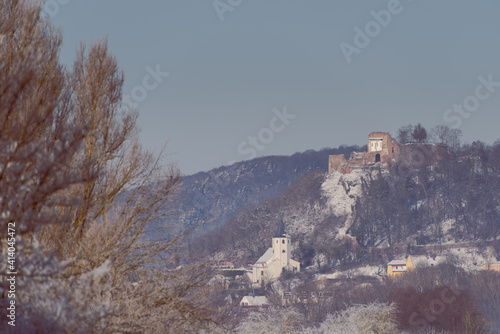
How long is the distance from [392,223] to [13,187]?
119160 millimetres

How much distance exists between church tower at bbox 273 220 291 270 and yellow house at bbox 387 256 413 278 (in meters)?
14.9

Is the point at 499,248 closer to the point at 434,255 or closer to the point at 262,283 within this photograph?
the point at 434,255

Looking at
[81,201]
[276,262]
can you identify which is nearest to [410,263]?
[276,262]

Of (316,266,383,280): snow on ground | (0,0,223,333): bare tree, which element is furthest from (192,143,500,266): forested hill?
(0,0,223,333): bare tree

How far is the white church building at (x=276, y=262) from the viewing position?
110312 mm

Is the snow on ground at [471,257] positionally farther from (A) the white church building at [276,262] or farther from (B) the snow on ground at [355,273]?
(A) the white church building at [276,262]

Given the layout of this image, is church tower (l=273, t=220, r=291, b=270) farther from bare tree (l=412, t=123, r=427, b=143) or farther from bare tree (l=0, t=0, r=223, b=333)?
bare tree (l=0, t=0, r=223, b=333)

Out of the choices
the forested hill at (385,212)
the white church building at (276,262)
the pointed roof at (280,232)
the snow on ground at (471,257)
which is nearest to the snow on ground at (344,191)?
the forested hill at (385,212)

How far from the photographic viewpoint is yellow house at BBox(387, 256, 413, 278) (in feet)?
334

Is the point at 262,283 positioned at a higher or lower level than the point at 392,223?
lower

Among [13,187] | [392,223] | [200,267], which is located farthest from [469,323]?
[392,223]

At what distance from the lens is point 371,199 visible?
413ft

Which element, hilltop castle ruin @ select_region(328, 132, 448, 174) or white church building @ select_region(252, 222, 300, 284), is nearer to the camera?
white church building @ select_region(252, 222, 300, 284)

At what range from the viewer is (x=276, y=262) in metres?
114
